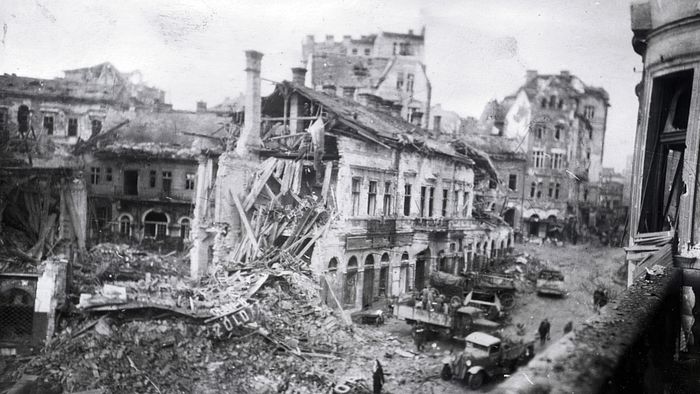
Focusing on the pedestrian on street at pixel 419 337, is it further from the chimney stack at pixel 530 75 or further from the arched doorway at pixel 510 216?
the chimney stack at pixel 530 75

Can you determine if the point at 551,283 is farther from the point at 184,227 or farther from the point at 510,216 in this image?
the point at 184,227

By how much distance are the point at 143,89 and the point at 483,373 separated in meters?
28.7

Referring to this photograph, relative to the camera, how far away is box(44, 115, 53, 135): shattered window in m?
27.6

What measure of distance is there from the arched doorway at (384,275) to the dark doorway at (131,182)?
20927 mm

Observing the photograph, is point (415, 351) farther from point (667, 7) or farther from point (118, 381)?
point (667, 7)

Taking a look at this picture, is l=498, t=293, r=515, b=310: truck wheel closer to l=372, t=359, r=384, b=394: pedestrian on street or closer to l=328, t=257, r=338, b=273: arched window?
l=328, t=257, r=338, b=273: arched window

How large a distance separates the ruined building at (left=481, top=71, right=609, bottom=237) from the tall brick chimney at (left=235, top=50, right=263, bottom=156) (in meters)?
11.6

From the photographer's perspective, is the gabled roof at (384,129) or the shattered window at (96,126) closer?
the gabled roof at (384,129)

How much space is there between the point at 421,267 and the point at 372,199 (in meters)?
3.73

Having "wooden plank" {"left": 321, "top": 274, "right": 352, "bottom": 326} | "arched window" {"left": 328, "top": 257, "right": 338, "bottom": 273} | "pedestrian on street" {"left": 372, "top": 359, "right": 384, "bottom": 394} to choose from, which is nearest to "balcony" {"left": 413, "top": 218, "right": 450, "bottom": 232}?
"arched window" {"left": 328, "top": 257, "right": 338, "bottom": 273}

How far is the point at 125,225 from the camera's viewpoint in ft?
105

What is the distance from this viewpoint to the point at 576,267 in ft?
81.4

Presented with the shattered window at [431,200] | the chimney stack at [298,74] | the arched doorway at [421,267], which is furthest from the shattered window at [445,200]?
the chimney stack at [298,74]

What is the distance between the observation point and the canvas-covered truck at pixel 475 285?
1822cm
